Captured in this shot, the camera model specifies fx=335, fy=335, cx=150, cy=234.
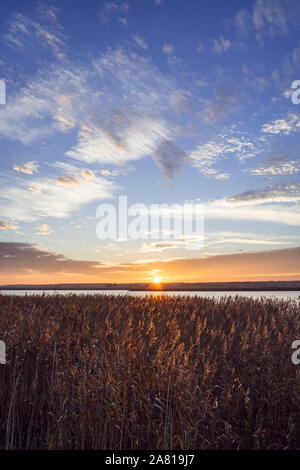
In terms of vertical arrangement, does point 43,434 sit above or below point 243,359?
below

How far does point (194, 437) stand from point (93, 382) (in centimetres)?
164

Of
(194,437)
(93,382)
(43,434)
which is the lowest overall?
(43,434)

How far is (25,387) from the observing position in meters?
5.28

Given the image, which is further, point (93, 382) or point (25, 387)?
point (25, 387)
